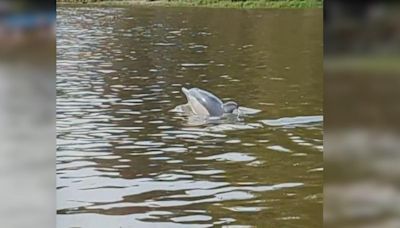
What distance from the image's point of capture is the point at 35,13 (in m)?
0.93

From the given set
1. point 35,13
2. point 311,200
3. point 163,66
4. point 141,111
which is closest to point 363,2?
point 35,13

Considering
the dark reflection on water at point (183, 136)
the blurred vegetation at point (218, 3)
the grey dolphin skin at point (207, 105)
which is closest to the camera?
the dark reflection on water at point (183, 136)

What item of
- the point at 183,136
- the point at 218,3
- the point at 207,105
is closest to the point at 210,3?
the point at 218,3

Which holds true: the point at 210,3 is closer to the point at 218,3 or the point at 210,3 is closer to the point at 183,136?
the point at 218,3

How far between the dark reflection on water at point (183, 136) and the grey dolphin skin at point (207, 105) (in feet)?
0.56

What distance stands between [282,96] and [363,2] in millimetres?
4231

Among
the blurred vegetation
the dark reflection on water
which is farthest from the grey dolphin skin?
the blurred vegetation

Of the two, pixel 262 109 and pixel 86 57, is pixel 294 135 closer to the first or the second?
pixel 262 109

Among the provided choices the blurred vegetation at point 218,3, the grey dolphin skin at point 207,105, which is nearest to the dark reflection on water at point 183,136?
the grey dolphin skin at point 207,105

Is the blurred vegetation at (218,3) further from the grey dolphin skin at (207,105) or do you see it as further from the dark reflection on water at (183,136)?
the grey dolphin skin at (207,105)

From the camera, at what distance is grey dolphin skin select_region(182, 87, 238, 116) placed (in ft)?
14.9

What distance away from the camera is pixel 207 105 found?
15.1 feet

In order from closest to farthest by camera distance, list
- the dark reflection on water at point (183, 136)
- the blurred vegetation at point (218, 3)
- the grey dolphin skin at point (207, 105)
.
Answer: the dark reflection on water at point (183, 136) → the grey dolphin skin at point (207, 105) → the blurred vegetation at point (218, 3)

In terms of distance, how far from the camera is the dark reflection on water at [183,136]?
2.74 meters
